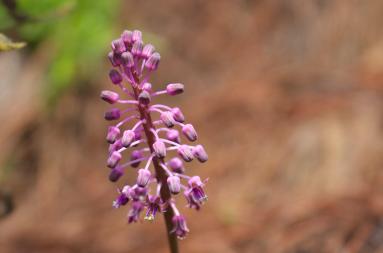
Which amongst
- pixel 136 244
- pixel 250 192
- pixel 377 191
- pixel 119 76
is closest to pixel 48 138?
pixel 136 244

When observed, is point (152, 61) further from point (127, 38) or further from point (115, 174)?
point (115, 174)

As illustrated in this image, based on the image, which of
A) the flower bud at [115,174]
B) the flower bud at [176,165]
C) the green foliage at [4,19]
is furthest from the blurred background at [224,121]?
the flower bud at [176,165]

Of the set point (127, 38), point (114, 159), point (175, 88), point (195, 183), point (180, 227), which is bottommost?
point (180, 227)

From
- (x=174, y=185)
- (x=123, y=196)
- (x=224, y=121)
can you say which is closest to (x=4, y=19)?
(x=123, y=196)

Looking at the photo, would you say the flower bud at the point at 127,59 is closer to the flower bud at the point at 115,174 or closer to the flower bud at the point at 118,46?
the flower bud at the point at 118,46

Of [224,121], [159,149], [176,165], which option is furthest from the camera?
[224,121]

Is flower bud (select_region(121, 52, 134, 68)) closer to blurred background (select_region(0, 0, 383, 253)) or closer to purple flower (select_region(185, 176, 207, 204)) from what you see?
purple flower (select_region(185, 176, 207, 204))
